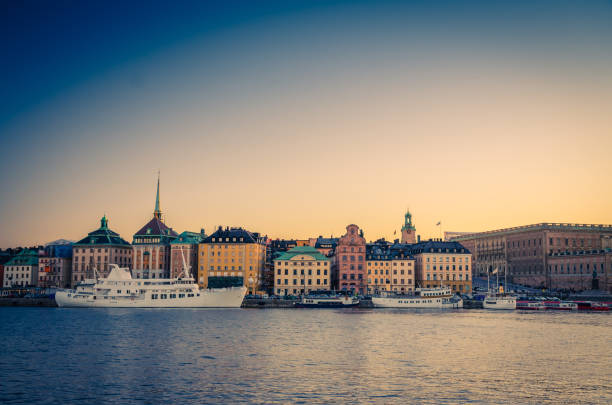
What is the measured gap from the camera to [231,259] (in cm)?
16462

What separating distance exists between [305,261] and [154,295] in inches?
1640

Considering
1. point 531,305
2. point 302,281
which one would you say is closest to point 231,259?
point 302,281

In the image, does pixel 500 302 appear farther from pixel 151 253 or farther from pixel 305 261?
pixel 151 253

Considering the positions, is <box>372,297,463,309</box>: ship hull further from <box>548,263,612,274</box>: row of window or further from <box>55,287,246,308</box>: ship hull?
<box>548,263,612,274</box>: row of window

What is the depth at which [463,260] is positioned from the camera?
16788 cm

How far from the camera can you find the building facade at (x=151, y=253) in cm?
17812

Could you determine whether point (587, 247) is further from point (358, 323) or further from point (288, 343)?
point (288, 343)

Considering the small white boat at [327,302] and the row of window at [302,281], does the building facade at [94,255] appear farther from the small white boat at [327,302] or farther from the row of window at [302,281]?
the small white boat at [327,302]

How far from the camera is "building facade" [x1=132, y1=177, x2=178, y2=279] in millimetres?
178125

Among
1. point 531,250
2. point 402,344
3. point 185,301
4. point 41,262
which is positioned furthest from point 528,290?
point 41,262

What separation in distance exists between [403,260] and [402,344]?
100686 millimetres

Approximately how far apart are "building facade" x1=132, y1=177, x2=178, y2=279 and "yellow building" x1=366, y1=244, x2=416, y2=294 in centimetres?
5763

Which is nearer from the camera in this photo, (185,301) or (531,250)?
(185,301)

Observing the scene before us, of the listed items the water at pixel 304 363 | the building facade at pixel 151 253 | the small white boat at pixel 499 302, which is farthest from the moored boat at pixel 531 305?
the building facade at pixel 151 253
